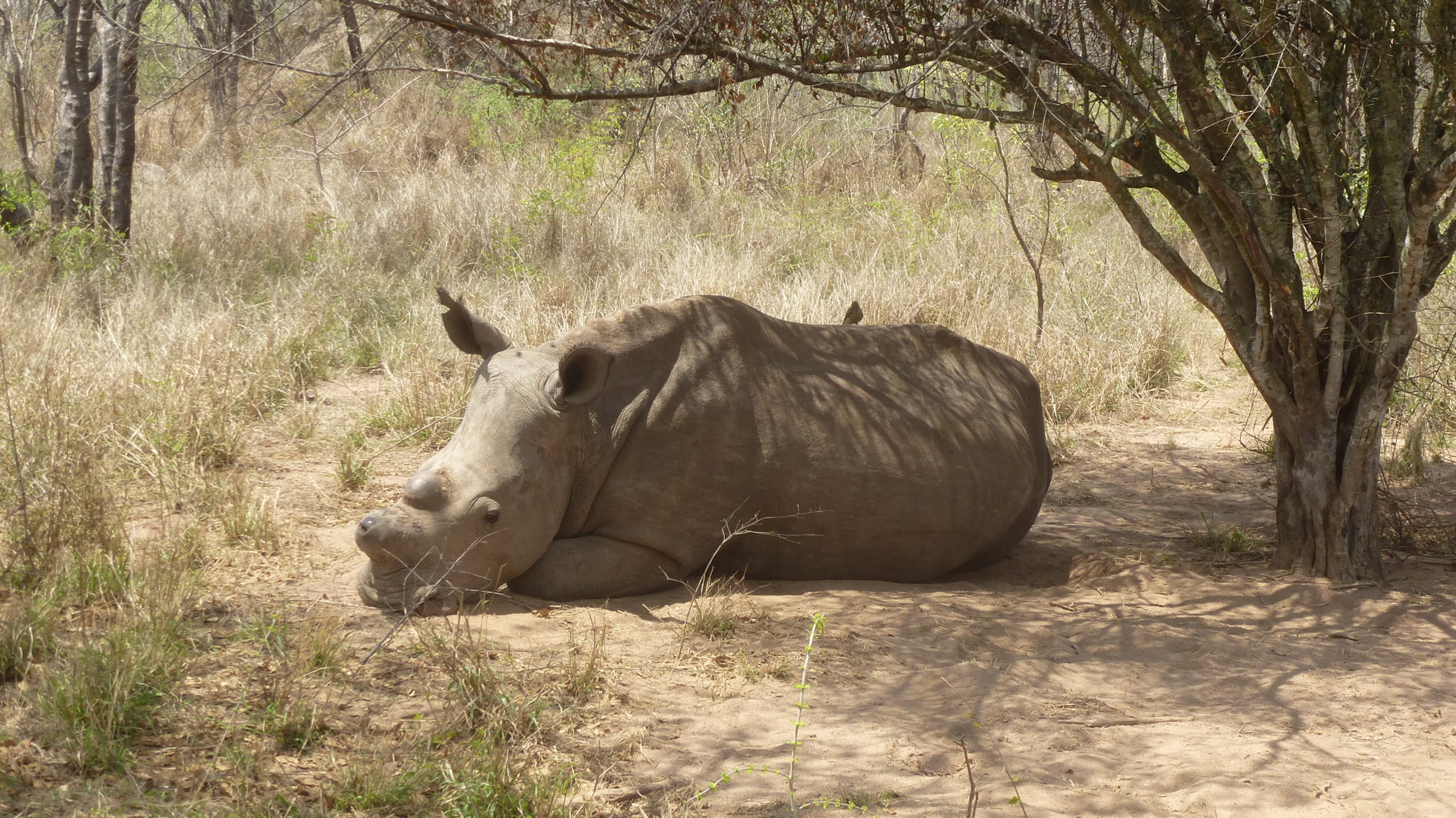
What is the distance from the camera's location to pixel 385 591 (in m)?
4.84

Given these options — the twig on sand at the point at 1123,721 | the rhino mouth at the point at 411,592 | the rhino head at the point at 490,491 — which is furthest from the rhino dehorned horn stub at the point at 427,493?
the twig on sand at the point at 1123,721

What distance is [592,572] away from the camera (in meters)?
5.15

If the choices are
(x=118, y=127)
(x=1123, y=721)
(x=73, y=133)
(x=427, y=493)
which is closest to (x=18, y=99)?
(x=73, y=133)

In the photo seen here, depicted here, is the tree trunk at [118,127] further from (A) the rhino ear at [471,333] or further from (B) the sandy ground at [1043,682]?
(A) the rhino ear at [471,333]

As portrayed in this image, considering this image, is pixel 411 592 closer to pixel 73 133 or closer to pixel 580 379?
pixel 580 379

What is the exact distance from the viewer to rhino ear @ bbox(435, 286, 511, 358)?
18.1 feet

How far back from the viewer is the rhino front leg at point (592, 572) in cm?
513

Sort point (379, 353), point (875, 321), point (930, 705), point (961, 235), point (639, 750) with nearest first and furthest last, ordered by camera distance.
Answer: point (639, 750) → point (930, 705) → point (379, 353) → point (875, 321) → point (961, 235)

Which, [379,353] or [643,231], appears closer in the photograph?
[379,353]

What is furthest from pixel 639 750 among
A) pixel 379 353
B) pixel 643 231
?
pixel 643 231

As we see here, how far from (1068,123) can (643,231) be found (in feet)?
23.2

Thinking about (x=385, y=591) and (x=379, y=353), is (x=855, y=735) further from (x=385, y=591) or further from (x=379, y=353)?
(x=379, y=353)

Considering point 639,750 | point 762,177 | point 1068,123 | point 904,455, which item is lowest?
point 639,750

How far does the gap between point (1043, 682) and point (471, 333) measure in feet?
9.55
